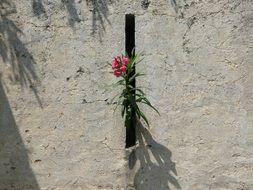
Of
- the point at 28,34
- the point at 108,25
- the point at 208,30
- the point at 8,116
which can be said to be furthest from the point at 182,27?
the point at 8,116

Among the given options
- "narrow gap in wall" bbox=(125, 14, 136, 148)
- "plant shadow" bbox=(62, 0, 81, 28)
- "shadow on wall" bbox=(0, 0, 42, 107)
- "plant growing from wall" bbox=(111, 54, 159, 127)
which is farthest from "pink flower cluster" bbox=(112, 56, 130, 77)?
"shadow on wall" bbox=(0, 0, 42, 107)

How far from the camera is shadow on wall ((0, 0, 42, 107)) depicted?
612 cm

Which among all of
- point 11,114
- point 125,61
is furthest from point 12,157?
point 125,61

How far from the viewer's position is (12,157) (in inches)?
241

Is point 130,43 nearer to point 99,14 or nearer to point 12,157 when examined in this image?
point 99,14

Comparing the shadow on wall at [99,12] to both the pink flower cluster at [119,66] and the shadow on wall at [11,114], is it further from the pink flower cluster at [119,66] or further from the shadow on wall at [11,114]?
the shadow on wall at [11,114]

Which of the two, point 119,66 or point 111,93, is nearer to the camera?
point 119,66

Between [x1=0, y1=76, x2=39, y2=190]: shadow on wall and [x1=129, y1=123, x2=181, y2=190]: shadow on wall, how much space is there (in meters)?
1.04

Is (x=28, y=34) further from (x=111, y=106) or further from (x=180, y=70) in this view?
(x=180, y=70)

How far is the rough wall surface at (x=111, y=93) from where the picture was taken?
19.4 ft

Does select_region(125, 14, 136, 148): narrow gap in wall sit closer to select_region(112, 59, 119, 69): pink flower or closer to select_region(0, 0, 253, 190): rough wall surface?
select_region(0, 0, 253, 190): rough wall surface

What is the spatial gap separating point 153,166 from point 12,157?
141 cm

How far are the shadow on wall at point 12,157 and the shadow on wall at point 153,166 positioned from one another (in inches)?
41.0

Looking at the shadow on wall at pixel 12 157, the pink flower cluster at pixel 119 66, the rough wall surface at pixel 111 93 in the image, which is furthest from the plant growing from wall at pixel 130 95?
the shadow on wall at pixel 12 157
